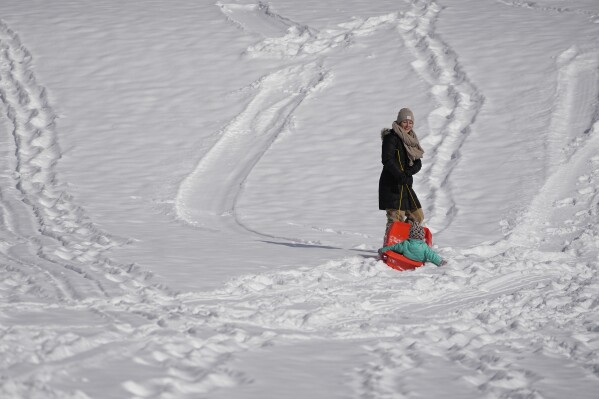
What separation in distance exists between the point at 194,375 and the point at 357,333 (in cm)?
158

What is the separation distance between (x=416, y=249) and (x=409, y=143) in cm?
103

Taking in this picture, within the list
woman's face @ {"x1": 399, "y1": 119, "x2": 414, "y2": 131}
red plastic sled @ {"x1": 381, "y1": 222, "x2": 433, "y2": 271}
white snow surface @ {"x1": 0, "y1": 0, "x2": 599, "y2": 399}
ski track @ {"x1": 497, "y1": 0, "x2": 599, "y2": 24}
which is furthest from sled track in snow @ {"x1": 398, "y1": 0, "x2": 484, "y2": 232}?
woman's face @ {"x1": 399, "y1": 119, "x2": 414, "y2": 131}

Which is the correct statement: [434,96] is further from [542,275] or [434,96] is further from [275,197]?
[542,275]

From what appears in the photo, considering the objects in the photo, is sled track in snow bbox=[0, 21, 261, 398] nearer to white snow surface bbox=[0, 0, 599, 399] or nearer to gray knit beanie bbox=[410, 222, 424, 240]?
white snow surface bbox=[0, 0, 599, 399]

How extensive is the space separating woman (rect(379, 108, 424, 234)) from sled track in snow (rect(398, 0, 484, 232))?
191 centimetres

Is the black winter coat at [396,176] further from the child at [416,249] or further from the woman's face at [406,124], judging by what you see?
the child at [416,249]

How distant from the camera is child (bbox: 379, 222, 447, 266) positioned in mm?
7812

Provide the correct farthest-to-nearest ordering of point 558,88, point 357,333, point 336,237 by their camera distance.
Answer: point 558,88 → point 336,237 → point 357,333

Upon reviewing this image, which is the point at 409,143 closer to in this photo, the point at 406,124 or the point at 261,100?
the point at 406,124

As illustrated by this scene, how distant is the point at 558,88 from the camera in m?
13.8

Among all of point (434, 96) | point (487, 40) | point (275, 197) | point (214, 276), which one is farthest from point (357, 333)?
point (487, 40)

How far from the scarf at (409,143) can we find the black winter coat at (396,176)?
0.17ft

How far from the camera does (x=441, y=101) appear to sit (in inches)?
548

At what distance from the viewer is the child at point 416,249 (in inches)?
308
